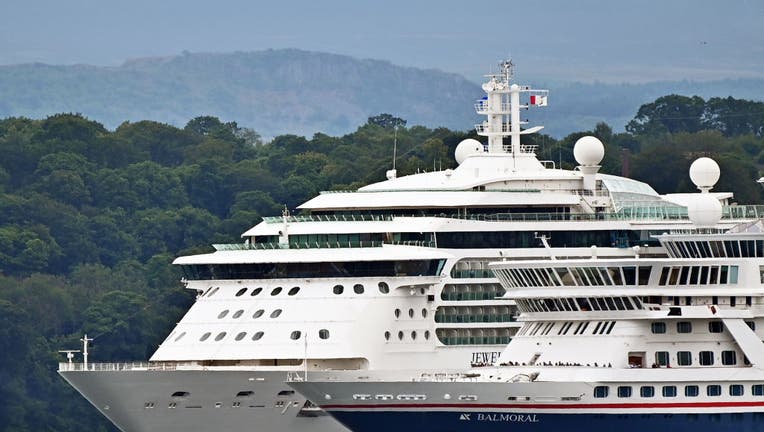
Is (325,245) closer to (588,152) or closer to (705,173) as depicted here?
(588,152)

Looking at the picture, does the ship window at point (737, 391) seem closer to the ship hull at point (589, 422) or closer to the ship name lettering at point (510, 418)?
the ship hull at point (589, 422)

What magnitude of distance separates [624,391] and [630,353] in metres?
0.98

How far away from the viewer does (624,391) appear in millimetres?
63500

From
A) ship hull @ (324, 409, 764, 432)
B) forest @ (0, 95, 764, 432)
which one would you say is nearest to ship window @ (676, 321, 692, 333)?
ship hull @ (324, 409, 764, 432)

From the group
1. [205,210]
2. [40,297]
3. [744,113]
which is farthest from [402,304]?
[744,113]

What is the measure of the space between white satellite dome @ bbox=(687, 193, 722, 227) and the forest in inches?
1104

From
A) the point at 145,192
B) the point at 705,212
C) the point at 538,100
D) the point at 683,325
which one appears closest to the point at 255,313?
the point at 705,212

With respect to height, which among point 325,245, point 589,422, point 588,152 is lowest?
point 589,422

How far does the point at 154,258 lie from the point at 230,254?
46171 mm

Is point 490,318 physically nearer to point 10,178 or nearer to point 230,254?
point 230,254

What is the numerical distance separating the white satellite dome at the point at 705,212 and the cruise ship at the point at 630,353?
118 inches

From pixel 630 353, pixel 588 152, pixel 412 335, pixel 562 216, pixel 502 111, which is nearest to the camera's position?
pixel 630 353

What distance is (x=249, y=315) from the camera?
244 ft

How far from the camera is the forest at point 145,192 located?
109m
